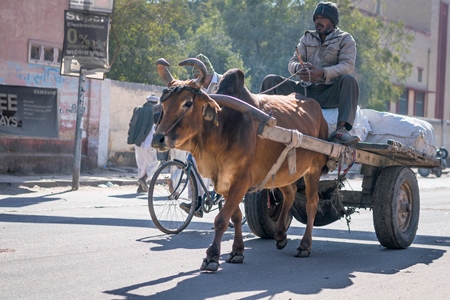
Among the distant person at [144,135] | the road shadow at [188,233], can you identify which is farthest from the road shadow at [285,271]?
the distant person at [144,135]

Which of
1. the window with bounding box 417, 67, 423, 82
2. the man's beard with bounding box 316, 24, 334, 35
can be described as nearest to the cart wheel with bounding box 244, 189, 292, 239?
the man's beard with bounding box 316, 24, 334, 35

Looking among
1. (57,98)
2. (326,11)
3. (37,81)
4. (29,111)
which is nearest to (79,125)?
Answer: (29,111)

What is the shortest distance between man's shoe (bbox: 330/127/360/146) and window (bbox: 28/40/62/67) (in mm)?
13104

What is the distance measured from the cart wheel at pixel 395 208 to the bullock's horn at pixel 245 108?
2439mm

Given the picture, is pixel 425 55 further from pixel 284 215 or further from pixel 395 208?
pixel 284 215

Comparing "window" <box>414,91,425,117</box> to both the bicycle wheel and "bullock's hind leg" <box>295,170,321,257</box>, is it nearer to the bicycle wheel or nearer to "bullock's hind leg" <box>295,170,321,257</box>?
the bicycle wheel

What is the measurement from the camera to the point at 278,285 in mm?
6645

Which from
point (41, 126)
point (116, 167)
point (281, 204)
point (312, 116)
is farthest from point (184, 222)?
point (116, 167)

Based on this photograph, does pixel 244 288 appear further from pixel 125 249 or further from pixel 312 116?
pixel 312 116

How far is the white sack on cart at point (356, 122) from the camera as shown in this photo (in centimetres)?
949

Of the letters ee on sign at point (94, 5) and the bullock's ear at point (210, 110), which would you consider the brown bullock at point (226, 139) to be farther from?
the letters ee on sign at point (94, 5)

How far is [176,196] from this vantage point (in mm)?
10352

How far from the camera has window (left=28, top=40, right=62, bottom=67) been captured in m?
20.4

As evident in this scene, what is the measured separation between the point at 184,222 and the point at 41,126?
1073 centimetres
